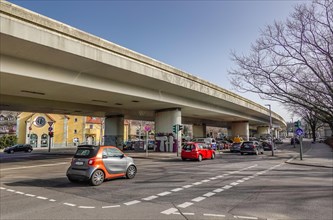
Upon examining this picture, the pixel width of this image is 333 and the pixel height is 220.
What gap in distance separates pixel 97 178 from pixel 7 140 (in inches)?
2092

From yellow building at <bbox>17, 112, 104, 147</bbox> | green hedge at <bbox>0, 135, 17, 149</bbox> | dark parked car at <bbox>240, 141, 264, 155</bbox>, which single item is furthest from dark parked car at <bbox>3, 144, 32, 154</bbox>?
dark parked car at <bbox>240, 141, 264, 155</bbox>

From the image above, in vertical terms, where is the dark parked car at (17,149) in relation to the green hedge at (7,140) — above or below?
below

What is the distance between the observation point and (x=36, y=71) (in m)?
15.5

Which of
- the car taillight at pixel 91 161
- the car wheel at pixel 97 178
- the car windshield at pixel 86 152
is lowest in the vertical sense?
the car wheel at pixel 97 178

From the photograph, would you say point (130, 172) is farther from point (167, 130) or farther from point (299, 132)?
point (167, 130)

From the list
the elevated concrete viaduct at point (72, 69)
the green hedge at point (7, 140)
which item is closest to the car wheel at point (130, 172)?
the elevated concrete viaduct at point (72, 69)

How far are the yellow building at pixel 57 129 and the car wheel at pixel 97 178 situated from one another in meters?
46.6

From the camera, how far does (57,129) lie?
63.6 m

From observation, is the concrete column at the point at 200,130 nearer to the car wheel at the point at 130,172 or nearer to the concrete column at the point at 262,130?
the concrete column at the point at 262,130

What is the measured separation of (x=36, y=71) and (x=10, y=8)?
402 centimetres

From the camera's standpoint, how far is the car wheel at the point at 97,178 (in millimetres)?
10641

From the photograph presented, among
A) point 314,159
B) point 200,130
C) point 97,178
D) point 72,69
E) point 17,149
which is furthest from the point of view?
point 200,130

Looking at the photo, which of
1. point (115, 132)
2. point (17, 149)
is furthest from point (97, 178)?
point (17, 149)

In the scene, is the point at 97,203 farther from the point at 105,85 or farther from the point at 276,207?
the point at 105,85
